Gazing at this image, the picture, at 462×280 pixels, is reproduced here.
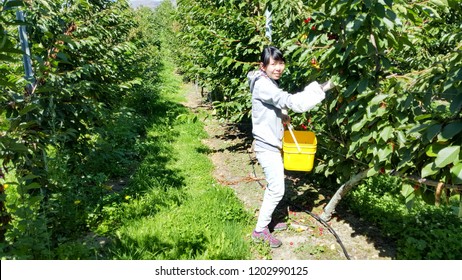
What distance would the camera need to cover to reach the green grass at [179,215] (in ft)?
10.3

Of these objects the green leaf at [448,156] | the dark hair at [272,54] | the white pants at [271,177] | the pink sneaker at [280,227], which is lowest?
the pink sneaker at [280,227]

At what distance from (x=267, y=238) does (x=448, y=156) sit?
6.63ft

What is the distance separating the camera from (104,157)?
5.04m

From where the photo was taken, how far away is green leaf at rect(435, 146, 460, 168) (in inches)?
68.3

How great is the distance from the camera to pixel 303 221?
3875 mm

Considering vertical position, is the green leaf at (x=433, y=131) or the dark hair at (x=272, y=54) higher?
the dark hair at (x=272, y=54)

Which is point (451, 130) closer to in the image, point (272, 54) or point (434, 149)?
point (434, 149)

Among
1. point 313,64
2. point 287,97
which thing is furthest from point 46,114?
point 313,64

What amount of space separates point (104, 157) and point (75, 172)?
Answer: 63 centimetres

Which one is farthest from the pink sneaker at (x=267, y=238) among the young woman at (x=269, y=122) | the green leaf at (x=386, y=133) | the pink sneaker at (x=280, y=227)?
the green leaf at (x=386, y=133)

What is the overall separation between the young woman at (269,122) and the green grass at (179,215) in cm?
43

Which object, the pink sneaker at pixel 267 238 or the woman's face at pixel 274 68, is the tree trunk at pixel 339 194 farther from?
the woman's face at pixel 274 68

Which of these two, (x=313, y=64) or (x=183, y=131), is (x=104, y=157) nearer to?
(x=183, y=131)

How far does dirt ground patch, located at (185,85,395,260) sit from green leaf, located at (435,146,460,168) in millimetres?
1682
